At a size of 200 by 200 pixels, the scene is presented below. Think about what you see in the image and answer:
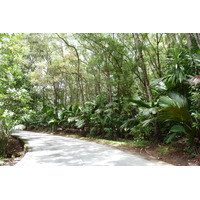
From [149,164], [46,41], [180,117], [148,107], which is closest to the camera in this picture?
[149,164]

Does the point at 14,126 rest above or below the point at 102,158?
above

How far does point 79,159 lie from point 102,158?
2.07 ft

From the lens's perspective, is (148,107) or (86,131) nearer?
(148,107)

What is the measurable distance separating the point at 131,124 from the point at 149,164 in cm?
385

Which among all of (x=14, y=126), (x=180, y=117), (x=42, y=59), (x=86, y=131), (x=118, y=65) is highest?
(x=42, y=59)

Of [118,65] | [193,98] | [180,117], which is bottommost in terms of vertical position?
[180,117]

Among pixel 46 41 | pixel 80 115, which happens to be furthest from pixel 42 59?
pixel 80 115

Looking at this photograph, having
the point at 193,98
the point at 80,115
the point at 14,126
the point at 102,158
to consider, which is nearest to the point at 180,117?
the point at 193,98

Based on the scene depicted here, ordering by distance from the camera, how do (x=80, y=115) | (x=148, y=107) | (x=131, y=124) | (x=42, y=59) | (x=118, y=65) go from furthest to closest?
(x=42, y=59) → (x=80, y=115) → (x=118, y=65) → (x=131, y=124) → (x=148, y=107)

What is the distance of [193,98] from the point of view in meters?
4.64

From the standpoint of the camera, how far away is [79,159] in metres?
5.06

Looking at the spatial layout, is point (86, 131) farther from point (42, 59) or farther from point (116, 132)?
point (42, 59)

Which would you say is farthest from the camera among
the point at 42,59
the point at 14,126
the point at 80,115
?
the point at 42,59

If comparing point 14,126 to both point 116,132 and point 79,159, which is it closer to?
point 79,159
